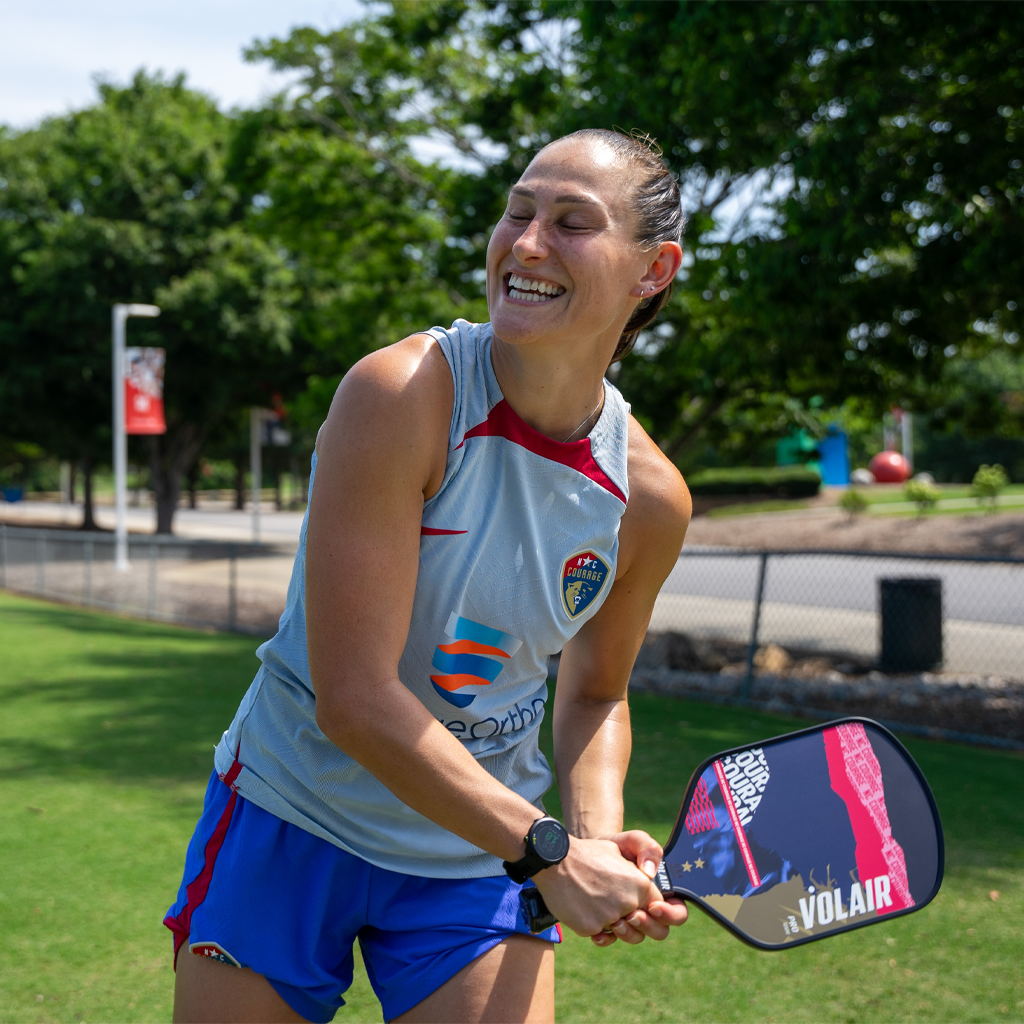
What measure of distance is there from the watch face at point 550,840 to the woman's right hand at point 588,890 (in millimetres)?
26

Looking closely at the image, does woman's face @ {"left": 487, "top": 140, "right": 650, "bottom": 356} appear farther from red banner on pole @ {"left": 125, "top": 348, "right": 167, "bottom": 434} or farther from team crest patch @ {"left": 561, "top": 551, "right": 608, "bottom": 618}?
red banner on pole @ {"left": 125, "top": 348, "right": 167, "bottom": 434}

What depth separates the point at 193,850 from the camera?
1.90 metres

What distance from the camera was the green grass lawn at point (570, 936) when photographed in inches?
139

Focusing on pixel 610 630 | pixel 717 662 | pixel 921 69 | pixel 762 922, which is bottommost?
pixel 717 662

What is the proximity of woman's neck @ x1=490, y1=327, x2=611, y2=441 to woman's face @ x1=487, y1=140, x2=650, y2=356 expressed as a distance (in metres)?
0.05

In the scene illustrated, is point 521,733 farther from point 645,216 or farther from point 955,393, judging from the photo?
point 955,393

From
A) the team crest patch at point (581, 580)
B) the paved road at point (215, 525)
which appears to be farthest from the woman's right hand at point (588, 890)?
the paved road at point (215, 525)

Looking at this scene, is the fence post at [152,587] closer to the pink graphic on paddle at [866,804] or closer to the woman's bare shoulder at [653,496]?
the woman's bare shoulder at [653,496]

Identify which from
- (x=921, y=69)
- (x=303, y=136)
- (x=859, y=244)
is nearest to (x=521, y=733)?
(x=859, y=244)

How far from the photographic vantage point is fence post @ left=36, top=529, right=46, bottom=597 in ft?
53.2

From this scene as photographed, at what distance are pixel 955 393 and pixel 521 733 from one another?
1065 centimetres

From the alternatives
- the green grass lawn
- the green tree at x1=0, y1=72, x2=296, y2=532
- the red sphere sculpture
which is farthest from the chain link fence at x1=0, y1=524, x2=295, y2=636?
the red sphere sculpture

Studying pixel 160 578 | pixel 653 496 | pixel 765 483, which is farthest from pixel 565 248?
pixel 765 483

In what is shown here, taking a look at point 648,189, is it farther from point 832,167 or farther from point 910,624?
point 910,624
